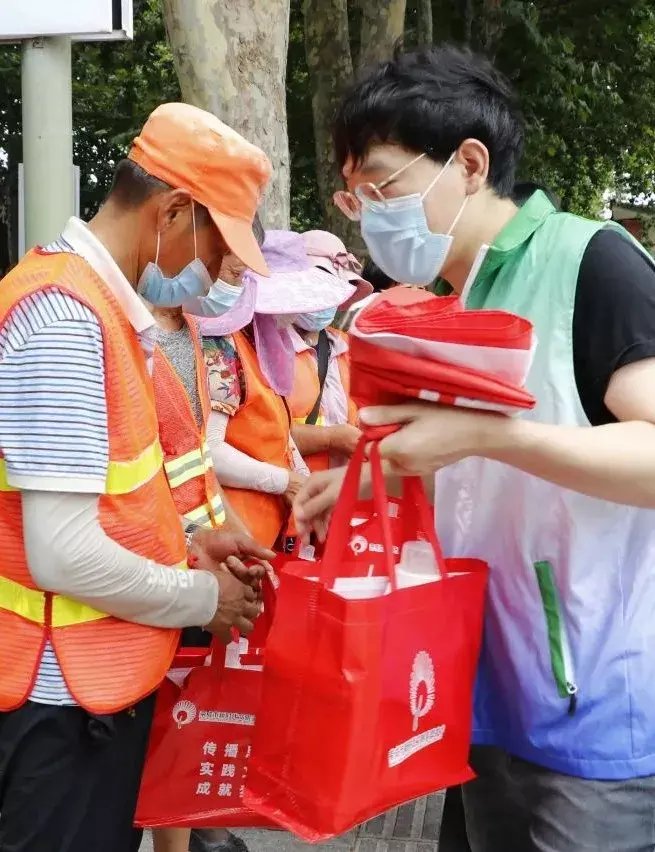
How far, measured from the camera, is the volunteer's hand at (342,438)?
3650 millimetres

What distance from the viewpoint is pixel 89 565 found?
1.81 meters

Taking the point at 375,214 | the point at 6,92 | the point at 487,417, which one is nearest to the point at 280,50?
the point at 375,214

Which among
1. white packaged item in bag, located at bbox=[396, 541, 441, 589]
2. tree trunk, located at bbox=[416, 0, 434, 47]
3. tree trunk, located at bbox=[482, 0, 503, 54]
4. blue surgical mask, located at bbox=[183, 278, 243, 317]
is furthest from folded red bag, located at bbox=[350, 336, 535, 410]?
tree trunk, located at bbox=[482, 0, 503, 54]

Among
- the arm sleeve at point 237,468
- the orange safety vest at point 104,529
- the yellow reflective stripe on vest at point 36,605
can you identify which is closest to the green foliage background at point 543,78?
the arm sleeve at point 237,468

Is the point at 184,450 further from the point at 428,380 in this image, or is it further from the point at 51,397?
the point at 428,380

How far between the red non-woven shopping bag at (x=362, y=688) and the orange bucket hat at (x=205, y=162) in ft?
2.56

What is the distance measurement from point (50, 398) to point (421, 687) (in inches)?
31.2

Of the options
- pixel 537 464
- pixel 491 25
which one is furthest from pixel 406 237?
pixel 491 25

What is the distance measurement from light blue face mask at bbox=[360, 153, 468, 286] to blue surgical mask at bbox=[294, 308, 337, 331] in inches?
70.3

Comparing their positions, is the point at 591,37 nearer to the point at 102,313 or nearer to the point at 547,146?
the point at 547,146

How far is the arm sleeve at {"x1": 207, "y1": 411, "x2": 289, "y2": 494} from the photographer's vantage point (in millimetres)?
3217

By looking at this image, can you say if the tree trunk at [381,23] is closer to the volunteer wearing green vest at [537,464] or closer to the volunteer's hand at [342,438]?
the volunteer's hand at [342,438]

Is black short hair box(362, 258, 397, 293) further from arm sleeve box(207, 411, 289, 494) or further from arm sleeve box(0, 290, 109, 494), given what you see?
→ arm sleeve box(0, 290, 109, 494)

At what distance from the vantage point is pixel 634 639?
157cm
